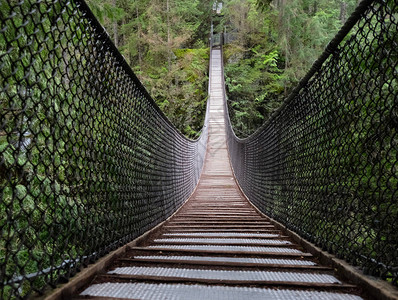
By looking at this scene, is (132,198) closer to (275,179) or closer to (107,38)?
(107,38)

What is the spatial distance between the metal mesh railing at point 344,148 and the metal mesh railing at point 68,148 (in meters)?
1.13

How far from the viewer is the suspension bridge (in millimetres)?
957

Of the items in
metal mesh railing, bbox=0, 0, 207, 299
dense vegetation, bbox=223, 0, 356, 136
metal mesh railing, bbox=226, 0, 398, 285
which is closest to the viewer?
metal mesh railing, bbox=0, 0, 207, 299

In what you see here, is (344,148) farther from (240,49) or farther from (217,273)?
(240,49)

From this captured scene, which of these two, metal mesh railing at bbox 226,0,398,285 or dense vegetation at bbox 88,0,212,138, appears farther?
dense vegetation at bbox 88,0,212,138

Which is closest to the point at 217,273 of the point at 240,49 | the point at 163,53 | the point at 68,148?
the point at 68,148

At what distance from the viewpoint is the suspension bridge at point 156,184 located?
957 mm

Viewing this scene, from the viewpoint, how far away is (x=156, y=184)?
2586mm

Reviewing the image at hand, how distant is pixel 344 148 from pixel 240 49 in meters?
12.0

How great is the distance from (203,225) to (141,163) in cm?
97

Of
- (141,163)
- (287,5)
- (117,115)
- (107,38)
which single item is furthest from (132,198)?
(287,5)

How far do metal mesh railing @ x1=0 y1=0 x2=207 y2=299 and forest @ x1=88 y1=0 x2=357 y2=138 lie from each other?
5.78 m

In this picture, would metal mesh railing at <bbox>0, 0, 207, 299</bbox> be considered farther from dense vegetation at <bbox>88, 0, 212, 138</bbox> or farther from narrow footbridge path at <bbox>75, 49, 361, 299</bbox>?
dense vegetation at <bbox>88, 0, 212, 138</bbox>

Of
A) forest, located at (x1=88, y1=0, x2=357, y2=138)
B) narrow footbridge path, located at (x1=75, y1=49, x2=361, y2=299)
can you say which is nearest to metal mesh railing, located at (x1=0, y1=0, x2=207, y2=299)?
narrow footbridge path, located at (x1=75, y1=49, x2=361, y2=299)
